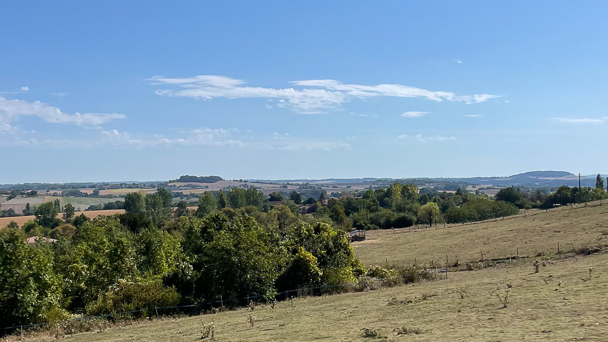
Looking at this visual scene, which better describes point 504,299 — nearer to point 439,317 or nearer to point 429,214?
point 439,317

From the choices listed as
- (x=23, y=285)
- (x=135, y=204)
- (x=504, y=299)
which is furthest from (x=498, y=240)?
(x=135, y=204)

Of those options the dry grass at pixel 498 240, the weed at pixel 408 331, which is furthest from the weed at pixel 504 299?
the dry grass at pixel 498 240

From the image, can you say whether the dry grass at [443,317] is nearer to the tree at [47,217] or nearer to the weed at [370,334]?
the weed at [370,334]

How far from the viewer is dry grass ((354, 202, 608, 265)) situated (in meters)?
57.6

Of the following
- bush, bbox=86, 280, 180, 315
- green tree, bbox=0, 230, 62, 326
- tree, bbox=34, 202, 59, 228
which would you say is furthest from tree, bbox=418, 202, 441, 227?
tree, bbox=34, 202, 59, 228

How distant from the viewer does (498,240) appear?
71.0 meters

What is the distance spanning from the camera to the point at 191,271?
131 ft

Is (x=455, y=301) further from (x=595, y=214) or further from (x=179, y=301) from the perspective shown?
(x=595, y=214)

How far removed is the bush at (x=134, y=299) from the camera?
34.2 meters

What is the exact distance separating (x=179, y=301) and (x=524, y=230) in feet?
195

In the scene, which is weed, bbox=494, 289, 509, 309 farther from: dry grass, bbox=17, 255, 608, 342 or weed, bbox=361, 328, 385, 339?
weed, bbox=361, 328, 385, 339

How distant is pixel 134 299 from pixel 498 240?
54606mm

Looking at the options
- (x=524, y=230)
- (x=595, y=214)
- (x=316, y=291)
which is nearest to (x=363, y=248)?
(x=524, y=230)

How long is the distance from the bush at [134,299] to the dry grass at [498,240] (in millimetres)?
35076
